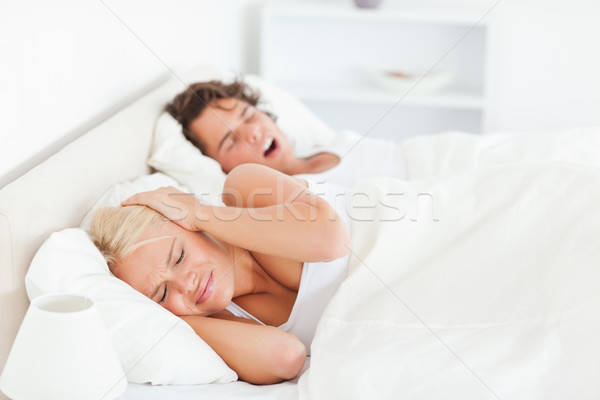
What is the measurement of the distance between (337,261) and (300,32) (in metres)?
2.25

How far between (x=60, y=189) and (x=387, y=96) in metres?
2.11

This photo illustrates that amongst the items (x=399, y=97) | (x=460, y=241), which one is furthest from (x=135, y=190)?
(x=399, y=97)

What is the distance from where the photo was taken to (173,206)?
1.41m

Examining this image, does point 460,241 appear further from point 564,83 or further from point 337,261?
point 564,83

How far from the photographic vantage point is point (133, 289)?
4.19 ft

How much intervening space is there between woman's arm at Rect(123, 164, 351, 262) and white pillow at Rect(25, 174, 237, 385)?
0.68 ft

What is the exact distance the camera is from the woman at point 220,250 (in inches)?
51.1

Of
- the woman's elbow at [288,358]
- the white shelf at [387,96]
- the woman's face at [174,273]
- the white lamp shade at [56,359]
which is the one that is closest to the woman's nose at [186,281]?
the woman's face at [174,273]

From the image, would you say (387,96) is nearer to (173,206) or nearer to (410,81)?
(410,81)

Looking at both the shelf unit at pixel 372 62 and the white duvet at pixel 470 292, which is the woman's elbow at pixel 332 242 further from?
the shelf unit at pixel 372 62

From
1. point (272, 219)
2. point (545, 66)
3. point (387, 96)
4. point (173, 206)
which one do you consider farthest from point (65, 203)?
point (545, 66)

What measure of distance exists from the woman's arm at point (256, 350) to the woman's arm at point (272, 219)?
0.17m

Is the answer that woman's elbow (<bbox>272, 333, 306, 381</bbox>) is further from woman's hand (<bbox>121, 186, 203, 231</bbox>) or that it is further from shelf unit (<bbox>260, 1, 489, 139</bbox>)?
shelf unit (<bbox>260, 1, 489, 139</bbox>)

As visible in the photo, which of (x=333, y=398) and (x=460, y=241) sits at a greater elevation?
(x=460, y=241)
